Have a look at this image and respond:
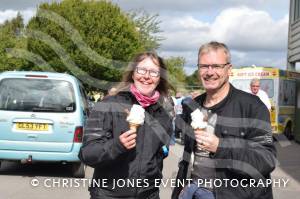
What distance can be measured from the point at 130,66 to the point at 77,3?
31987 millimetres

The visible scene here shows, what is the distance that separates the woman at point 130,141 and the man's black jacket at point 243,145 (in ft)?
1.47

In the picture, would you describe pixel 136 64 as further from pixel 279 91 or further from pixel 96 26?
pixel 96 26

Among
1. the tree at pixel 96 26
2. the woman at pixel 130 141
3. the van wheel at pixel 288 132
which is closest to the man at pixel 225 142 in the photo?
the woman at pixel 130 141

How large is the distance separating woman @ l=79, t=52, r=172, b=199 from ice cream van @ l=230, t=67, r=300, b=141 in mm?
15593

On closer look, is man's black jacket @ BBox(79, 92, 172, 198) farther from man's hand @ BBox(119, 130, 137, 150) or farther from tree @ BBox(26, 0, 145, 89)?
tree @ BBox(26, 0, 145, 89)

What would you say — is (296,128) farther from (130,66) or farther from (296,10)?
(130,66)

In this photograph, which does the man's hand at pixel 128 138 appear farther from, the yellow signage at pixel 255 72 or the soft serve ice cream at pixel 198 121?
the yellow signage at pixel 255 72

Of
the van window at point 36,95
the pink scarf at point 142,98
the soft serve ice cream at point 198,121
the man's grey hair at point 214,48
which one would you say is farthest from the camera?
the van window at point 36,95

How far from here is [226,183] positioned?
3.24m

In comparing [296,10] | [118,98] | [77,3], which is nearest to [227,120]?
[118,98]

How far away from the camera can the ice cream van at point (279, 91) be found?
63.3 feet

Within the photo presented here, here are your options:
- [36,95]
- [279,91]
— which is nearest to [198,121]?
[36,95]

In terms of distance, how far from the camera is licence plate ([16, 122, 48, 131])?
352 inches

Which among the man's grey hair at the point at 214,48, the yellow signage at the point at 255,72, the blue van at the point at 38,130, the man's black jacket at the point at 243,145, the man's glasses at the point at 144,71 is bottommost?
the blue van at the point at 38,130
